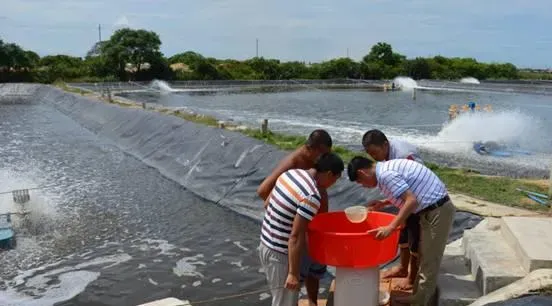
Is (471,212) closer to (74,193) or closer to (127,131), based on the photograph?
(74,193)

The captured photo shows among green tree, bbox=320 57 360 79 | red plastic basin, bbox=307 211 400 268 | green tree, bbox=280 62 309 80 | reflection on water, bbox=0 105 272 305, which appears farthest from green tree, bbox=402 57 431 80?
red plastic basin, bbox=307 211 400 268

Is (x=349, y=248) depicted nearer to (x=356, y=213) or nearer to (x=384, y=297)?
(x=356, y=213)

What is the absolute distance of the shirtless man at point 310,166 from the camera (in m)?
3.87

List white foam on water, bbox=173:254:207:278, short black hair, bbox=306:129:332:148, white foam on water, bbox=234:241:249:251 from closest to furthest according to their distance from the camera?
short black hair, bbox=306:129:332:148 → white foam on water, bbox=173:254:207:278 → white foam on water, bbox=234:241:249:251

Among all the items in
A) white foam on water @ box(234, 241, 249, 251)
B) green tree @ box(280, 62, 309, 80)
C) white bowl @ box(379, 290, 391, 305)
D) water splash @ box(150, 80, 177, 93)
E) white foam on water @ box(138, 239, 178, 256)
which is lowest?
white foam on water @ box(234, 241, 249, 251)

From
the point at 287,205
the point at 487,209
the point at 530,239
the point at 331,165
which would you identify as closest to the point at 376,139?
the point at 331,165

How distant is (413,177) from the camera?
3.77 metres

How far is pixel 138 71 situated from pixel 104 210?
48737 mm

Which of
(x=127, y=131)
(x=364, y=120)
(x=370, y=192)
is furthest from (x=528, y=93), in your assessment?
(x=370, y=192)

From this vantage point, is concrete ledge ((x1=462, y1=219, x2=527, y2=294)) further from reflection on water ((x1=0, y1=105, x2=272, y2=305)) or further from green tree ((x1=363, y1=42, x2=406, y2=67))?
green tree ((x1=363, y1=42, x2=406, y2=67))

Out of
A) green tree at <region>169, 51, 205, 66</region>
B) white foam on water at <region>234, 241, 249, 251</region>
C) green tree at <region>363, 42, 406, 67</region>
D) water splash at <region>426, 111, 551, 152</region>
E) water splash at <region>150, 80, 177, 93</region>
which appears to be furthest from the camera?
green tree at <region>363, 42, 406, 67</region>

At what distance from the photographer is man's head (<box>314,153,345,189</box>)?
345 centimetres

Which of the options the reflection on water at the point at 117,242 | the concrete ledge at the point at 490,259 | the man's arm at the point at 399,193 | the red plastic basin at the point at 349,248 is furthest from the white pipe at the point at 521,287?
the reflection on water at the point at 117,242

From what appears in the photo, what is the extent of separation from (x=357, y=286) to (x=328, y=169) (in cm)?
93
